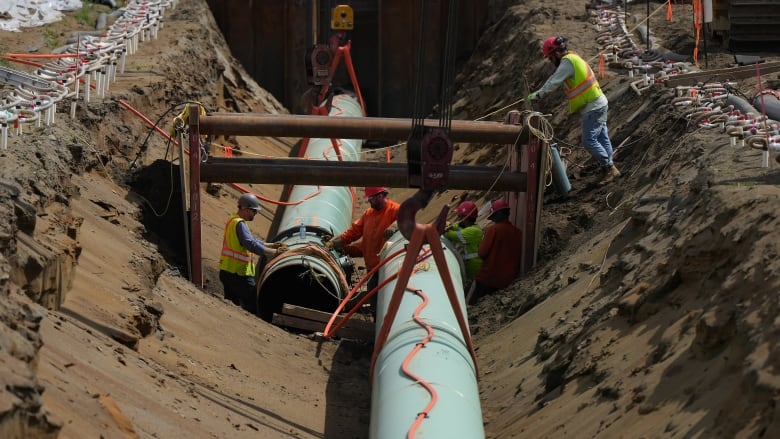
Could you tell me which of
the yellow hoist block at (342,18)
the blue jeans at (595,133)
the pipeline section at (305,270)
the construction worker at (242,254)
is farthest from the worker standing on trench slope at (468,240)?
the yellow hoist block at (342,18)

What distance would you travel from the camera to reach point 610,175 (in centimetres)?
1494

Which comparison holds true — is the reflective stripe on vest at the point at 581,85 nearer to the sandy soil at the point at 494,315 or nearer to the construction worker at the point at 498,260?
the sandy soil at the point at 494,315

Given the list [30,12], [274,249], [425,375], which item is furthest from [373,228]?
[30,12]

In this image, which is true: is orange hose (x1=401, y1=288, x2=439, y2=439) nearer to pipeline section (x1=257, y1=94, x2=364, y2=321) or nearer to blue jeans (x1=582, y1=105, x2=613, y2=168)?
pipeline section (x1=257, y1=94, x2=364, y2=321)

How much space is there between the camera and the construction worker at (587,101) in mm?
14711

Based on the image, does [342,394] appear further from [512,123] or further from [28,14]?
[28,14]

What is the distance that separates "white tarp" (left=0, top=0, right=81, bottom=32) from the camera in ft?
75.0

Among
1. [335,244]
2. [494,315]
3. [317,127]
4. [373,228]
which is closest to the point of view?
[494,315]

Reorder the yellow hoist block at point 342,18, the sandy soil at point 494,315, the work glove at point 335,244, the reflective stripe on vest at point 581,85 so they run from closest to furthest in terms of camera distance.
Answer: the sandy soil at point 494,315, the work glove at point 335,244, the reflective stripe on vest at point 581,85, the yellow hoist block at point 342,18

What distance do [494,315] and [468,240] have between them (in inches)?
44.6

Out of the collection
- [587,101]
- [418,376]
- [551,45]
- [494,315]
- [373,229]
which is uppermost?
[551,45]

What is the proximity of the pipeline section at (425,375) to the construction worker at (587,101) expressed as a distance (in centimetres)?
343

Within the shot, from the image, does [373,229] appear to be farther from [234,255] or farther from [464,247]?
[234,255]

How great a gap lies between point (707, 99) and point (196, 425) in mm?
7663
